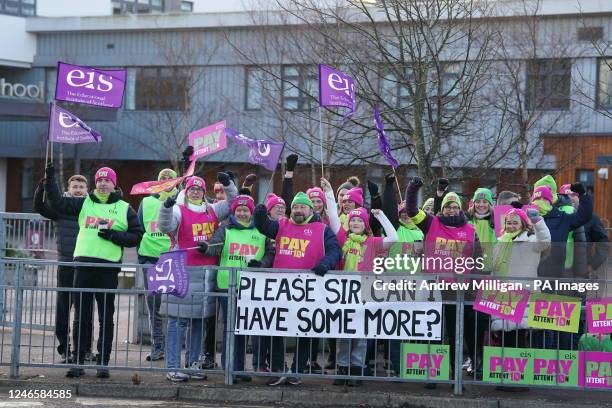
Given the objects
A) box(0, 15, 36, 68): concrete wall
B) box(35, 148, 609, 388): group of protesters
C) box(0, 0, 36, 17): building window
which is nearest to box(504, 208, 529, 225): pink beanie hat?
box(35, 148, 609, 388): group of protesters

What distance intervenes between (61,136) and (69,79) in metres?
0.70

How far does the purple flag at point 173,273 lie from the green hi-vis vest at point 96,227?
704mm

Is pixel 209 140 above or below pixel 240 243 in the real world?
above

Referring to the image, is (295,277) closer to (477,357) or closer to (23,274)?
(477,357)

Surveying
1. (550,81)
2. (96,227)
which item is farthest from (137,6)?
(96,227)

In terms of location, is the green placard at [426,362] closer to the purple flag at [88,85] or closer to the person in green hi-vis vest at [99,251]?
the person in green hi-vis vest at [99,251]

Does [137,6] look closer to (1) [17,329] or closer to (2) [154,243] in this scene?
(2) [154,243]

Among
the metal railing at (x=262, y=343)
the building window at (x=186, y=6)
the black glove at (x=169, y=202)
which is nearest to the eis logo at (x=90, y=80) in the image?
the metal railing at (x=262, y=343)

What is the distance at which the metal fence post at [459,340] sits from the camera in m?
9.98

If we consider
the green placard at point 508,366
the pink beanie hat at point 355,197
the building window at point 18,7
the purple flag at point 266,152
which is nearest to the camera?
the green placard at point 508,366

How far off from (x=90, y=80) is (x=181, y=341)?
344cm

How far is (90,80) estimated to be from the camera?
39.6 ft

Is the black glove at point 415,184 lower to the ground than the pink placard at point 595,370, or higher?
higher

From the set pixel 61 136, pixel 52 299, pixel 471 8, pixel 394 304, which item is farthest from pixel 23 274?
pixel 471 8
